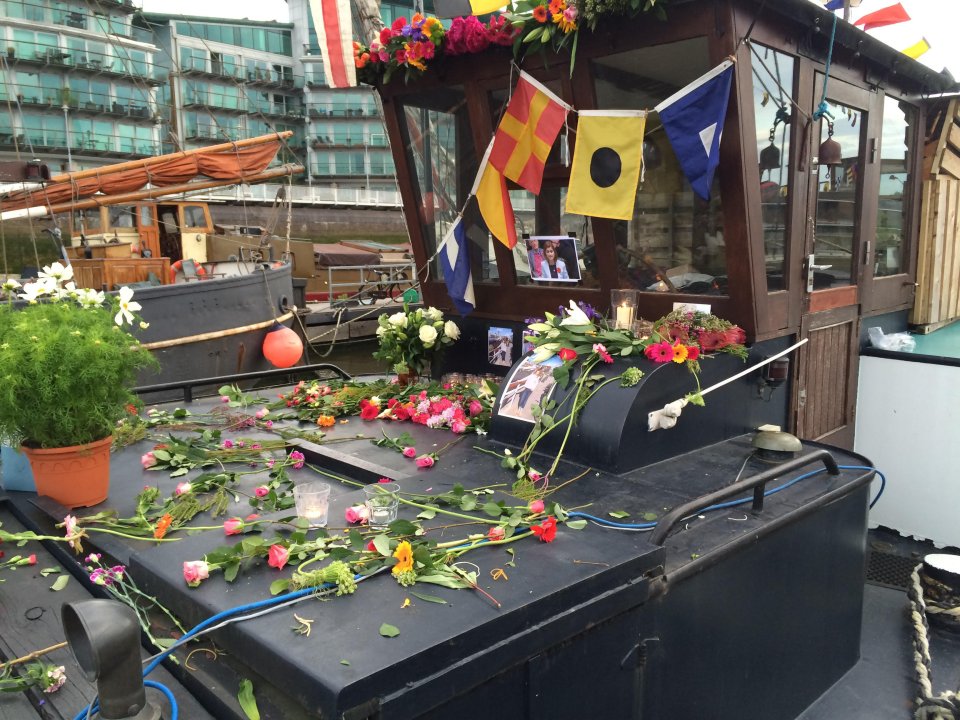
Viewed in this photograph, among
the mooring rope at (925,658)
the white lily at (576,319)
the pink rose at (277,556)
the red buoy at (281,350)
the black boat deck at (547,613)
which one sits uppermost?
the white lily at (576,319)

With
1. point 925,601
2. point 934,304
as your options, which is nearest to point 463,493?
point 925,601

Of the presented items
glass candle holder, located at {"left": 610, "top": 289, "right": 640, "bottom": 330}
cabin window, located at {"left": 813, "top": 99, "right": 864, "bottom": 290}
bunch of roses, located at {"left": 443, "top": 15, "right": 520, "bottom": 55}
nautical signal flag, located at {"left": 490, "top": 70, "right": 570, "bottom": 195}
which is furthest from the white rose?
cabin window, located at {"left": 813, "top": 99, "right": 864, "bottom": 290}

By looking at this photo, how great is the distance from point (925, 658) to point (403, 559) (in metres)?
3.14

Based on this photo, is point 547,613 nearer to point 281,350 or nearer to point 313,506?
point 313,506

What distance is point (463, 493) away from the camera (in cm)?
324

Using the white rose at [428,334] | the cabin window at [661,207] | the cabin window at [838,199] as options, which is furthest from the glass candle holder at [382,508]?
the cabin window at [838,199]

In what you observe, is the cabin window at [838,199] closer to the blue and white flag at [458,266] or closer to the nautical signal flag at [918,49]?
the nautical signal flag at [918,49]

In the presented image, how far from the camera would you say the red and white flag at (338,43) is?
16.7 ft

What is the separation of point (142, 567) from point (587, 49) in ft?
11.7

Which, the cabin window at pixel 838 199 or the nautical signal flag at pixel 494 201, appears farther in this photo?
the nautical signal flag at pixel 494 201

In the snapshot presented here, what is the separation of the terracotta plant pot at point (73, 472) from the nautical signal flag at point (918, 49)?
589 centimetres

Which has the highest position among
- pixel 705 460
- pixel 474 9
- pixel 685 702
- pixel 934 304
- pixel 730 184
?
pixel 474 9

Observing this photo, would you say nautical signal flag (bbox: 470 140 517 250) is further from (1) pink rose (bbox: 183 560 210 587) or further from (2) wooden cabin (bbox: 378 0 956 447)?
(1) pink rose (bbox: 183 560 210 587)

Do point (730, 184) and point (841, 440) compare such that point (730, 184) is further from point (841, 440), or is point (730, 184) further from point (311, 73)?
point (311, 73)
